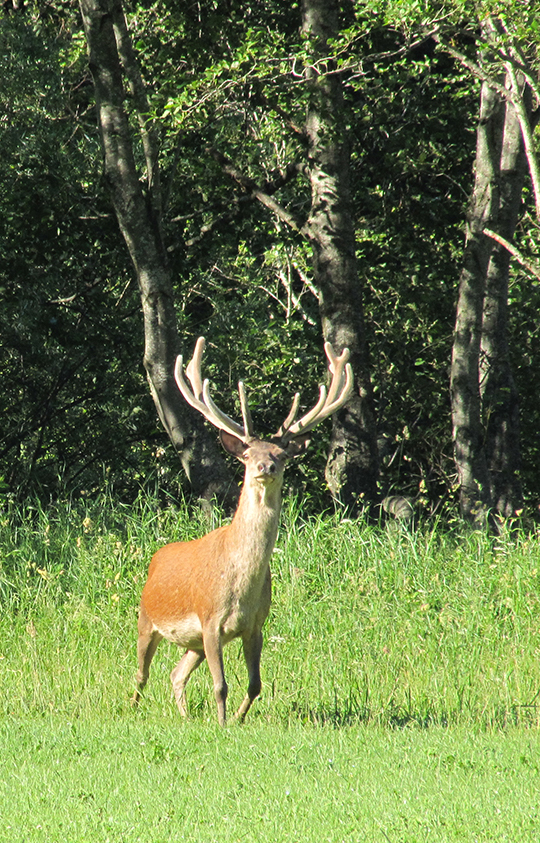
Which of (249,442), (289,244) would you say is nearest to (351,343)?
(289,244)

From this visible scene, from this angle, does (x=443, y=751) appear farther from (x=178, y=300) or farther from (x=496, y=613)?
(x=178, y=300)

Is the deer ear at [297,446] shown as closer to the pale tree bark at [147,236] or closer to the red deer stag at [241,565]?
the red deer stag at [241,565]

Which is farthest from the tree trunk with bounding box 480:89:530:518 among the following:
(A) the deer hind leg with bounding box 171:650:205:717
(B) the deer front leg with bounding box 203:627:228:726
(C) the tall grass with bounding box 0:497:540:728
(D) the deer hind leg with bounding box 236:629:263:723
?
(B) the deer front leg with bounding box 203:627:228:726

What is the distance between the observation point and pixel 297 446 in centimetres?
658

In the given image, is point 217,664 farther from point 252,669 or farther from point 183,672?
point 183,672

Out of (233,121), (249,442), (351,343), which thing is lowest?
(249,442)

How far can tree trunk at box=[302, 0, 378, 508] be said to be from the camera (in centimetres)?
1088

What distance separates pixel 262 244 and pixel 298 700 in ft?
26.1

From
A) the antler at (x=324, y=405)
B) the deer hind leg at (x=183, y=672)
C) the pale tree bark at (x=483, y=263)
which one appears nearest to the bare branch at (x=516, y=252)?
the pale tree bark at (x=483, y=263)

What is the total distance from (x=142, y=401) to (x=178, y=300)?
5.22ft

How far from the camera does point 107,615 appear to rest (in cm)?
856

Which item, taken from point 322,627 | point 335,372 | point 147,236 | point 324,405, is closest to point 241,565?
point 324,405

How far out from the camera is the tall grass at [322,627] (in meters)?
7.14

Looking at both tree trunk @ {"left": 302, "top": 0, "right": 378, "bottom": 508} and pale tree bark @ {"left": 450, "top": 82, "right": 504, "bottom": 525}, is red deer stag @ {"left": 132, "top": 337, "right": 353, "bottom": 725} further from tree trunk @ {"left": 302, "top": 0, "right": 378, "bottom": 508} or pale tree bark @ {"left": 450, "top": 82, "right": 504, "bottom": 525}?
pale tree bark @ {"left": 450, "top": 82, "right": 504, "bottom": 525}
